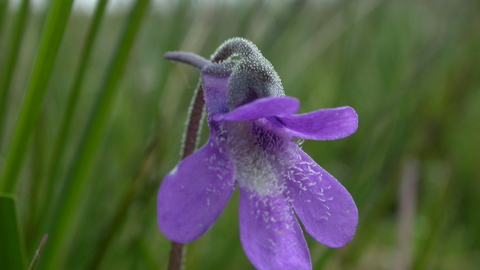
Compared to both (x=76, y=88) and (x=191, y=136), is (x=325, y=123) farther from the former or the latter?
(x=76, y=88)

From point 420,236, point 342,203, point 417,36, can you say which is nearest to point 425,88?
point 420,236

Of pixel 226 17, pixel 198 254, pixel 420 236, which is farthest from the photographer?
pixel 226 17

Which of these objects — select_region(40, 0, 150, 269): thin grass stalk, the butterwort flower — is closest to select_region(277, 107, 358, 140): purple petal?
the butterwort flower

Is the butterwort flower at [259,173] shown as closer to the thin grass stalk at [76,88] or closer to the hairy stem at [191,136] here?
the hairy stem at [191,136]

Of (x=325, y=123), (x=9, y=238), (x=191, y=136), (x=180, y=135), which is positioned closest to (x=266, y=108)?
(x=325, y=123)

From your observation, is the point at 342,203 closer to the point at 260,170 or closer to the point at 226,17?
the point at 260,170
